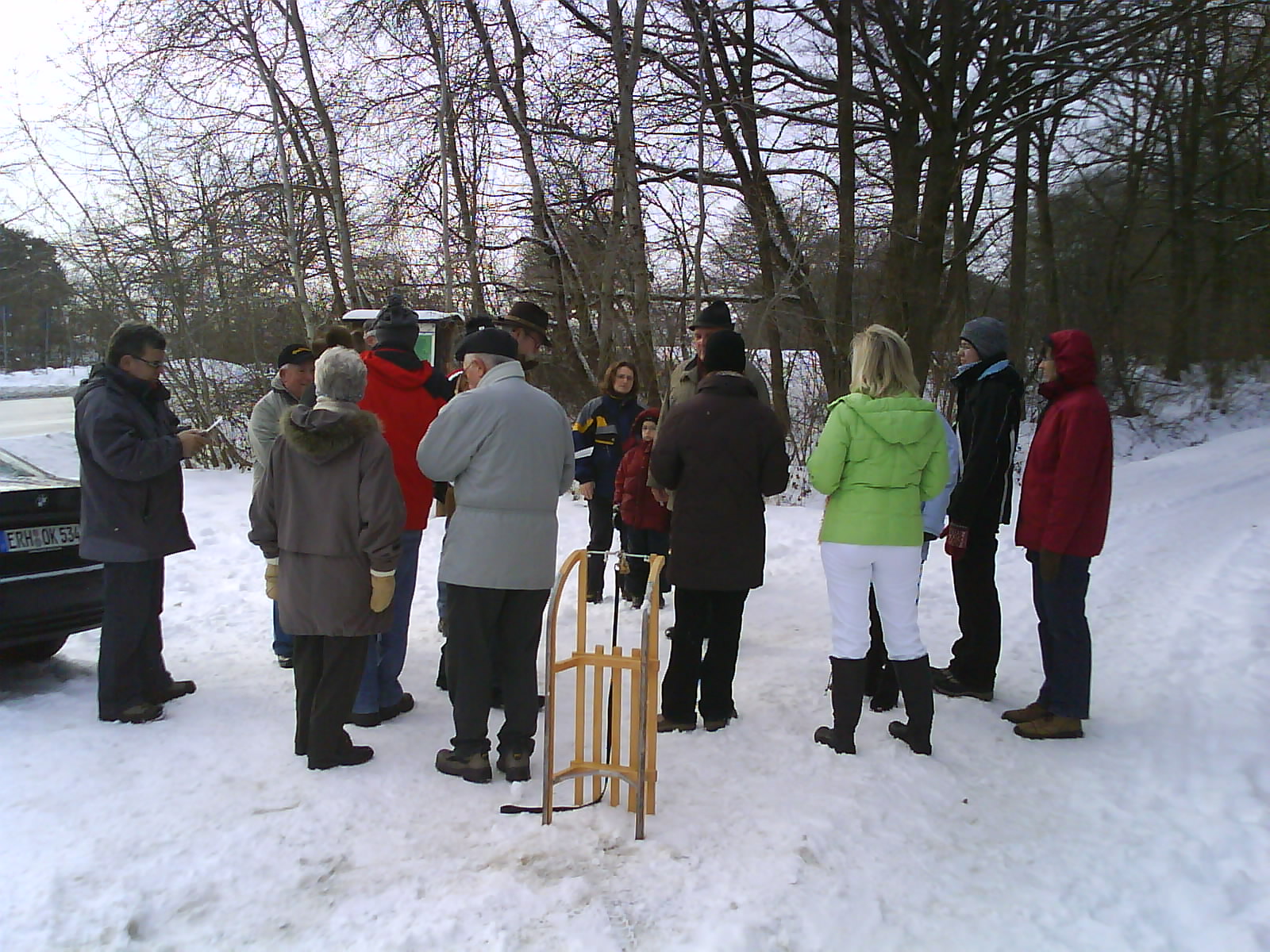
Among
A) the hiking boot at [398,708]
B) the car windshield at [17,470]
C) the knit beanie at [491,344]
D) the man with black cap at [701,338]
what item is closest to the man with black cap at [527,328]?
the man with black cap at [701,338]

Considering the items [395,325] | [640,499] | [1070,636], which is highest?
[395,325]

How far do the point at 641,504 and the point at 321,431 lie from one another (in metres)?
2.90

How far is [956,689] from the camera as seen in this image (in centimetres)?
470

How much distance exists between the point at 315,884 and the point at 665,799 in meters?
1.34

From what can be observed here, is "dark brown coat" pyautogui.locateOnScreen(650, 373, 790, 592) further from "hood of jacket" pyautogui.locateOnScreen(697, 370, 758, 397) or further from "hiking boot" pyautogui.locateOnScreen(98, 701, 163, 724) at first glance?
"hiking boot" pyautogui.locateOnScreen(98, 701, 163, 724)

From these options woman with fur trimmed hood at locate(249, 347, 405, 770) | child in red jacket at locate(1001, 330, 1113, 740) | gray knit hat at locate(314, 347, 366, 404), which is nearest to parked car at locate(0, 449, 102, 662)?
woman with fur trimmed hood at locate(249, 347, 405, 770)

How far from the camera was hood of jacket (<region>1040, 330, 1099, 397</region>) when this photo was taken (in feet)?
13.5

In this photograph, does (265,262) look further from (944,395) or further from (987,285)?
(987,285)

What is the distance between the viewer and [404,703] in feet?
14.5

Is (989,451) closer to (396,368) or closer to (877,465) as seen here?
(877,465)

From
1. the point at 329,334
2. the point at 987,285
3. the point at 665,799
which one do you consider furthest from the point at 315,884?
the point at 987,285

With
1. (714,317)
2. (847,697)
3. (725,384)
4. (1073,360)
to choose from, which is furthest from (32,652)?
(1073,360)

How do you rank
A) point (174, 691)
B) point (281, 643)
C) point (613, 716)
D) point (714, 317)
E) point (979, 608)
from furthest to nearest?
1. point (714, 317)
2. point (281, 643)
3. point (979, 608)
4. point (174, 691)
5. point (613, 716)

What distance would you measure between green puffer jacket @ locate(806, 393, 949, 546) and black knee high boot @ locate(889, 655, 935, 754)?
0.57 meters
